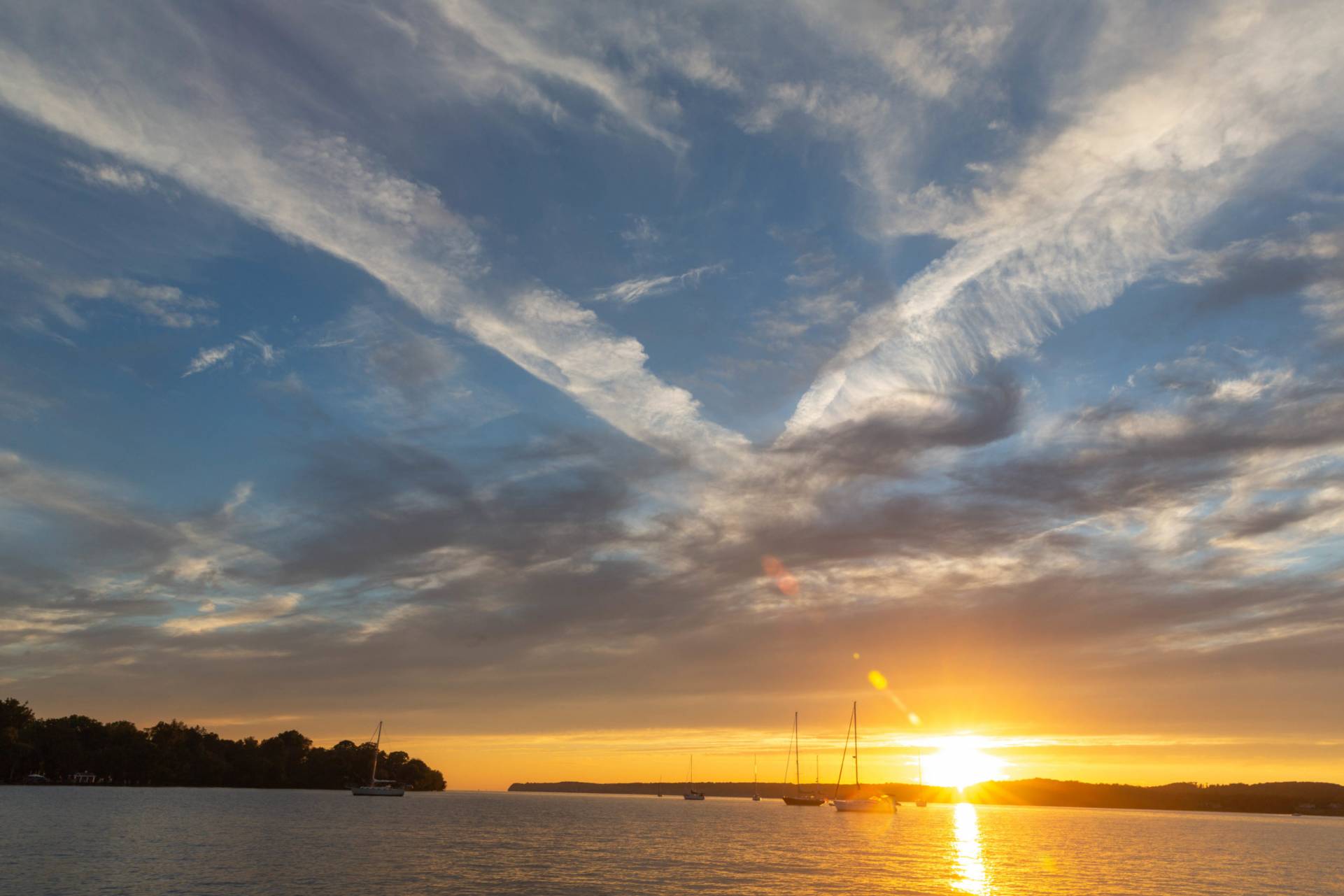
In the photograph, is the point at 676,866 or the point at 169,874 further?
the point at 676,866

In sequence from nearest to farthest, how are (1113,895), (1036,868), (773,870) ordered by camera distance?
(1113,895), (773,870), (1036,868)

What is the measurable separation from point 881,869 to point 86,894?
9103 centimetres

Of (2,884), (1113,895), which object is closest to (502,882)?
(2,884)

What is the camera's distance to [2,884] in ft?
246

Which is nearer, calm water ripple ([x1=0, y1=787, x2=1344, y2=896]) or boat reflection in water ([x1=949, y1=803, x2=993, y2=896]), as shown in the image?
calm water ripple ([x1=0, y1=787, x2=1344, y2=896])

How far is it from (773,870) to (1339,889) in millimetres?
77375

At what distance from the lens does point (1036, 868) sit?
5084 inches

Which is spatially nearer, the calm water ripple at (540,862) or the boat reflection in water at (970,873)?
the calm water ripple at (540,862)

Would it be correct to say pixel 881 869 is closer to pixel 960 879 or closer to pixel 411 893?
pixel 960 879

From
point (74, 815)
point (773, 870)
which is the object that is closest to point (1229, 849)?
point (773, 870)

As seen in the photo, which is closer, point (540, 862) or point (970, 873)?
point (540, 862)

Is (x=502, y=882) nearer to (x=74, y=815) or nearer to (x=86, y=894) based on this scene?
(x=86, y=894)

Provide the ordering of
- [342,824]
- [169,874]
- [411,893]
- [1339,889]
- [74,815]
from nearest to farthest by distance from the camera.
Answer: [411,893], [169,874], [1339,889], [74,815], [342,824]

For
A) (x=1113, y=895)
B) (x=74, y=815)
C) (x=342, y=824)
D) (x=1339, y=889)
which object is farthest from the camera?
(x=342, y=824)
